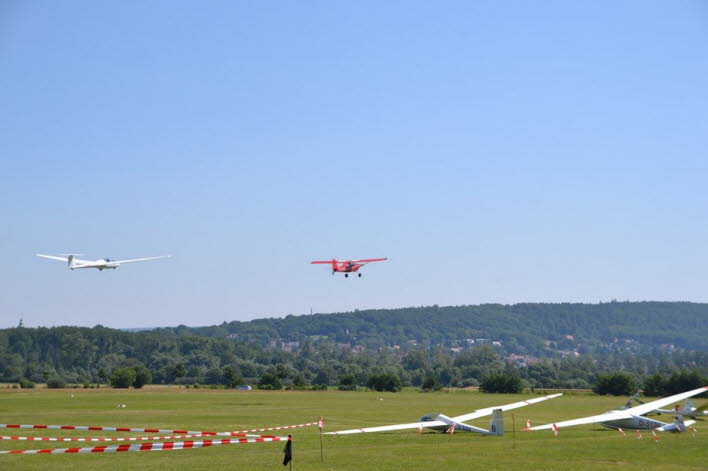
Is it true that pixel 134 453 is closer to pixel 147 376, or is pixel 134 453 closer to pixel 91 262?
pixel 91 262

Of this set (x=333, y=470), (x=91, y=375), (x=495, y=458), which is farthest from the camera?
(x=91, y=375)

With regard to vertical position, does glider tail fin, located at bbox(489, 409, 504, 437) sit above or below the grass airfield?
above

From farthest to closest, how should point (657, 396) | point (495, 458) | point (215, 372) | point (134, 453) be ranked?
1. point (215, 372)
2. point (657, 396)
3. point (134, 453)
4. point (495, 458)

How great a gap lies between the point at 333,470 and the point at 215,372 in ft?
427

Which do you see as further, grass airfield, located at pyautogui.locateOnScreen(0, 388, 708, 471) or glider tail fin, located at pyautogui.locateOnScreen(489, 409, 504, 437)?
glider tail fin, located at pyautogui.locateOnScreen(489, 409, 504, 437)

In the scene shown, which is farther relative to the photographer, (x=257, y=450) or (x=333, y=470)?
(x=257, y=450)

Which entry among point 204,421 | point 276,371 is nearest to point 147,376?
point 276,371

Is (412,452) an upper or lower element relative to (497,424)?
lower

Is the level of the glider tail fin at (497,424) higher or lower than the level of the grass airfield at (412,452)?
higher

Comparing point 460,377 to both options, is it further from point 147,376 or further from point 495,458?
point 495,458

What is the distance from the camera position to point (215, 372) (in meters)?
152

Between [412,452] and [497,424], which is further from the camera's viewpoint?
[497,424]

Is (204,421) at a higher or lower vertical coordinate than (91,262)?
lower

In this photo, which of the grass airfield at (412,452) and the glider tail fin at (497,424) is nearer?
the grass airfield at (412,452)
